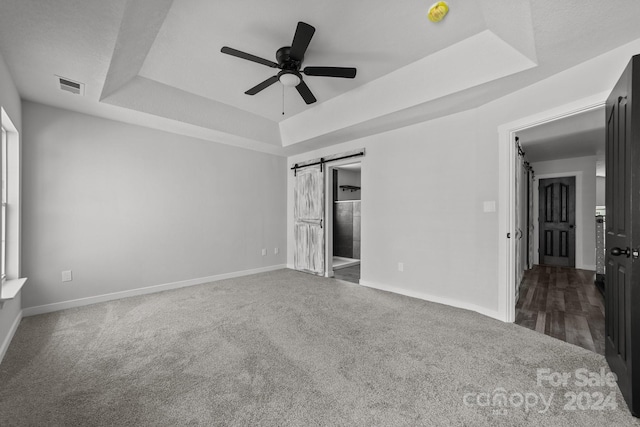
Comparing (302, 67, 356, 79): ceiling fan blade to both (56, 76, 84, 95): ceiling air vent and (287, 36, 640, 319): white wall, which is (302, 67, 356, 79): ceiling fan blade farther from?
(56, 76, 84, 95): ceiling air vent

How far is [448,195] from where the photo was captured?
11.1 ft

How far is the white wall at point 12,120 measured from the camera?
2205 mm

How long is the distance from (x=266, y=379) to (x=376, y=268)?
8.61 ft

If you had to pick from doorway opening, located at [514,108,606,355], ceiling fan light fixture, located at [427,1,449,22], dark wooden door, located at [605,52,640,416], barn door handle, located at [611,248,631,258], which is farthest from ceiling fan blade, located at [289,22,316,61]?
doorway opening, located at [514,108,606,355]

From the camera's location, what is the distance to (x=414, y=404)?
5.32ft

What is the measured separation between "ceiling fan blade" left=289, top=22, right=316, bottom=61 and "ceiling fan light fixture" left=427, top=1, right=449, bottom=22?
36.2 inches

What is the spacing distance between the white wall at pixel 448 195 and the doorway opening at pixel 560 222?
601 millimetres

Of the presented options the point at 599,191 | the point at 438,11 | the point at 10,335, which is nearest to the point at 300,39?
the point at 438,11

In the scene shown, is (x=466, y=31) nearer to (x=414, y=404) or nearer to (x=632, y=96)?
(x=632, y=96)

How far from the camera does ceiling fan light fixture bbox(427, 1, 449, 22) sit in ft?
6.72

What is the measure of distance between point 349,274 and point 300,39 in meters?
4.00

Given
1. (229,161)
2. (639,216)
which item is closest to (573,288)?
(639,216)

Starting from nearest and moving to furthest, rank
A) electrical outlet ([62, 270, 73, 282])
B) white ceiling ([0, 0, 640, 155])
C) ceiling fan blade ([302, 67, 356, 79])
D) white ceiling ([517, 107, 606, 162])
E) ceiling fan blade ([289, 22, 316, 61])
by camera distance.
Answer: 1. white ceiling ([0, 0, 640, 155])
2. ceiling fan blade ([289, 22, 316, 61])
3. ceiling fan blade ([302, 67, 356, 79])
4. electrical outlet ([62, 270, 73, 282])
5. white ceiling ([517, 107, 606, 162])

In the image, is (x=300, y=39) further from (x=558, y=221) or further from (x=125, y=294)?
(x=558, y=221)
